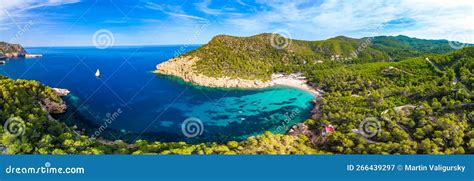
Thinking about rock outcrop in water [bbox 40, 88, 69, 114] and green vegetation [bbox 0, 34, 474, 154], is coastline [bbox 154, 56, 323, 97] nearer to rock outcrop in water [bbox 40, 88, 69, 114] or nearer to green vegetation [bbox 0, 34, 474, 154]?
green vegetation [bbox 0, 34, 474, 154]

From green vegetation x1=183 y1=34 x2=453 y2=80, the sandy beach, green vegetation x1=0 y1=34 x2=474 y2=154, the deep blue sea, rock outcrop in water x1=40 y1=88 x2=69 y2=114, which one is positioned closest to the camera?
green vegetation x1=0 y1=34 x2=474 y2=154

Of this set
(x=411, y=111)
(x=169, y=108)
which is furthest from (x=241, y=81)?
(x=411, y=111)

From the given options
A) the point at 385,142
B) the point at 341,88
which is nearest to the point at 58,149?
the point at 385,142

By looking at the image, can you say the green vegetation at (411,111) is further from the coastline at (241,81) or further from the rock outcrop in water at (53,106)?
the rock outcrop in water at (53,106)

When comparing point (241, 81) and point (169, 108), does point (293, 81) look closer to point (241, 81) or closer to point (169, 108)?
point (241, 81)

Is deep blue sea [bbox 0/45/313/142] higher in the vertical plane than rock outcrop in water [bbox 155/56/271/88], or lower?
lower

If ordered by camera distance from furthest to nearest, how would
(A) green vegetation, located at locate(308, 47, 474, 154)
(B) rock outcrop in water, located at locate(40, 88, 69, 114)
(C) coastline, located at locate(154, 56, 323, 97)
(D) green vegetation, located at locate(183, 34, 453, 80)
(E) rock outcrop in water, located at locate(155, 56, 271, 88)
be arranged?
(D) green vegetation, located at locate(183, 34, 453, 80) → (E) rock outcrop in water, located at locate(155, 56, 271, 88) → (C) coastline, located at locate(154, 56, 323, 97) → (B) rock outcrop in water, located at locate(40, 88, 69, 114) → (A) green vegetation, located at locate(308, 47, 474, 154)

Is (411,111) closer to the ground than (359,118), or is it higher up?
higher up

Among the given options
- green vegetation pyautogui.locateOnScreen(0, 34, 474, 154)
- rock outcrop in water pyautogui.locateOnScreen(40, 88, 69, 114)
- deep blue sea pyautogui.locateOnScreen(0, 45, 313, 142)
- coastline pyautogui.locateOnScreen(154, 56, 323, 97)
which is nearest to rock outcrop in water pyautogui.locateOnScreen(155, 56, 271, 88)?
coastline pyautogui.locateOnScreen(154, 56, 323, 97)
